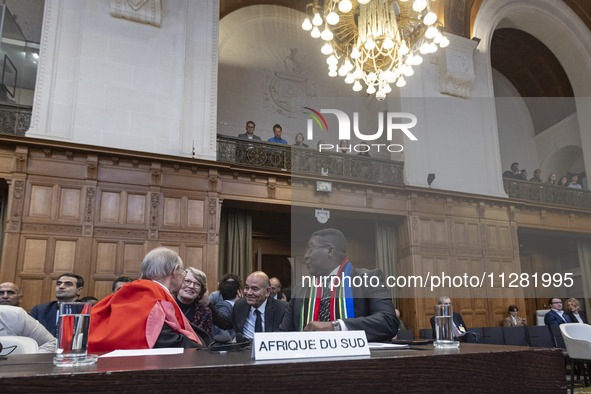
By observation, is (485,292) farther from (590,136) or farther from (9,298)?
(9,298)

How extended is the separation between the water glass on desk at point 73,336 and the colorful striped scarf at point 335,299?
5.23 ft

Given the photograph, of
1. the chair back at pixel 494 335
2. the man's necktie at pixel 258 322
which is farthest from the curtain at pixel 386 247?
the man's necktie at pixel 258 322

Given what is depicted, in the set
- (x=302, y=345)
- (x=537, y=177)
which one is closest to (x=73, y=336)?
(x=302, y=345)

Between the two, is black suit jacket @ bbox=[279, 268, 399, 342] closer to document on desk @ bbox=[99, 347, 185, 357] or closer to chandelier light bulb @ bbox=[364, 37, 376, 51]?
document on desk @ bbox=[99, 347, 185, 357]

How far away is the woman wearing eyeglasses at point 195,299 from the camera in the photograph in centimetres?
394

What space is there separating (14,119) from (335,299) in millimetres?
7311

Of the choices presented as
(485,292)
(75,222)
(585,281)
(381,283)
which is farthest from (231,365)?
(585,281)

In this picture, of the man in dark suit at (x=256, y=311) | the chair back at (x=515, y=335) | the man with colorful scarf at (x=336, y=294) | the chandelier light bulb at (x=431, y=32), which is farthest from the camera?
the chair back at (x=515, y=335)

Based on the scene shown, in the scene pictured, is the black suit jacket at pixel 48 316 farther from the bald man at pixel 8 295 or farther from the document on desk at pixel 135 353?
the document on desk at pixel 135 353

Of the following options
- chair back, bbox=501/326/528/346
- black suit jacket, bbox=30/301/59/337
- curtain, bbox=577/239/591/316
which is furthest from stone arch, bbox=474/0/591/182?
black suit jacket, bbox=30/301/59/337

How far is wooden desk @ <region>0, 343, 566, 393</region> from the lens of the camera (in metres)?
0.88

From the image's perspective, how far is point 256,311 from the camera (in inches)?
179

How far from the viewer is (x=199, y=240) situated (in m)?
8.42

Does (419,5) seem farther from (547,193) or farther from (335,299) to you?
(547,193)
